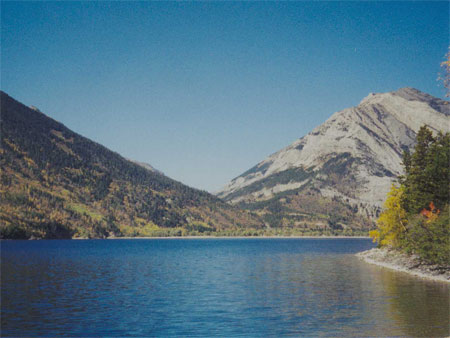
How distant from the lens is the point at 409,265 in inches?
3351

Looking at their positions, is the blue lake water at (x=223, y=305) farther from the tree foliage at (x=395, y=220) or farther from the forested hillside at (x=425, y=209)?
the tree foliage at (x=395, y=220)

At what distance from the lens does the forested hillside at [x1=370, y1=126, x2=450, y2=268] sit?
6887 cm

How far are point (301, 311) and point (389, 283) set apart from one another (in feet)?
85.2

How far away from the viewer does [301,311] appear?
148 feet

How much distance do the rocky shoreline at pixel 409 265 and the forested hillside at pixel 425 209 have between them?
1352 mm

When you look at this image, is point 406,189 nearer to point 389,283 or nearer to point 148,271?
point 389,283

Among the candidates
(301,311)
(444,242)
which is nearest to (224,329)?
(301,311)

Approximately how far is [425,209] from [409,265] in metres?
11.3

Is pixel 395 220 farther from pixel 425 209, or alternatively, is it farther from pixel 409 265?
pixel 409 265

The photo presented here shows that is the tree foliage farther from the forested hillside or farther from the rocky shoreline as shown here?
the rocky shoreline

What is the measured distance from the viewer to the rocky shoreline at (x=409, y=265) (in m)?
68.4

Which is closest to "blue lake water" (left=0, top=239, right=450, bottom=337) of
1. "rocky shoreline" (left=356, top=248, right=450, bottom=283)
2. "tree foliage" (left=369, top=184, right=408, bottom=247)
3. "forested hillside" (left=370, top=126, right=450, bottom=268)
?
"rocky shoreline" (left=356, top=248, right=450, bottom=283)

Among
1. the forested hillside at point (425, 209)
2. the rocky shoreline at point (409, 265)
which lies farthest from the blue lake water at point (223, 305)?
the forested hillside at point (425, 209)

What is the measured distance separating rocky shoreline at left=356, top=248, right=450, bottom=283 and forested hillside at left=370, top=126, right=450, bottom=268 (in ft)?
4.44
